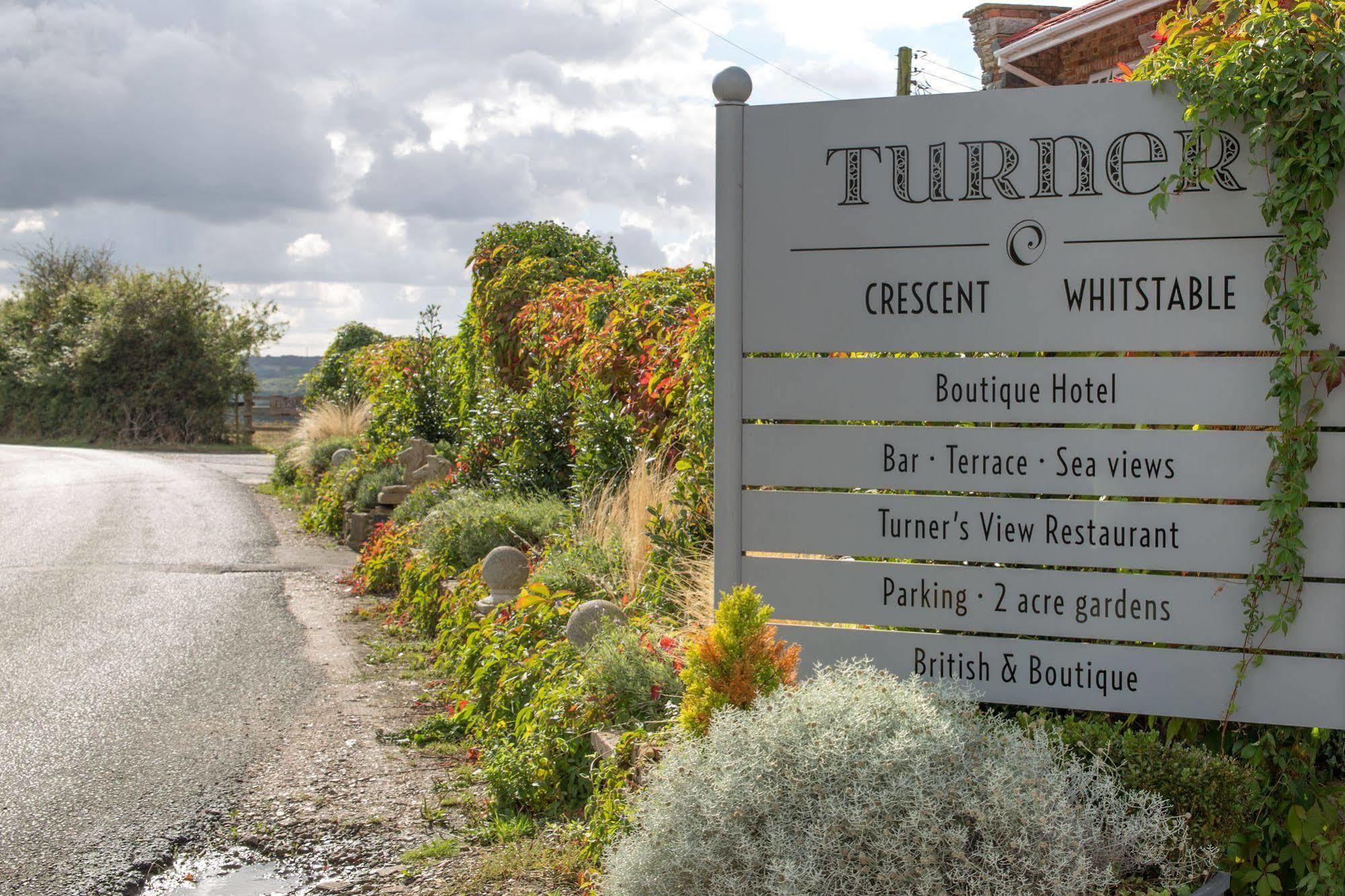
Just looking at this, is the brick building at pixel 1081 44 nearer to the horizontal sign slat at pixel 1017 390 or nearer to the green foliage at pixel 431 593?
the green foliage at pixel 431 593

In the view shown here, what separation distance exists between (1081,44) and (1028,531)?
9.60 metres

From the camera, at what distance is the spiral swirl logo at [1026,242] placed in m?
3.34

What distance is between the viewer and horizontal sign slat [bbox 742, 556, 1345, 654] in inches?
128

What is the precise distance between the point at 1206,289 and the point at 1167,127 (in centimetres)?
52

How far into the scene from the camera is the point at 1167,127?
3258 millimetres

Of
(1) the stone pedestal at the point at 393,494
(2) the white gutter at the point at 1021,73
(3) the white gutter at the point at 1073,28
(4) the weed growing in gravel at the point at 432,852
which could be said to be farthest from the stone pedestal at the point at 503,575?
(2) the white gutter at the point at 1021,73

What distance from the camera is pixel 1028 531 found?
335 centimetres

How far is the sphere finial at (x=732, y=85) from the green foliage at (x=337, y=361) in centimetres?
1710

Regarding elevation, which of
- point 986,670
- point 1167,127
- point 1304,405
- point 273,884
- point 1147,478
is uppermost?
point 1167,127

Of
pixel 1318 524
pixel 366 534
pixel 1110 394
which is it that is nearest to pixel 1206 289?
pixel 1110 394

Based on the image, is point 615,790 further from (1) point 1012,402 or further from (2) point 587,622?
(1) point 1012,402

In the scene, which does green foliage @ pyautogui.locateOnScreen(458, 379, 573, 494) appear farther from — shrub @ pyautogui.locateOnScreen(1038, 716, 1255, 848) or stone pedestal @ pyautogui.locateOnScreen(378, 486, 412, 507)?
shrub @ pyautogui.locateOnScreen(1038, 716, 1255, 848)

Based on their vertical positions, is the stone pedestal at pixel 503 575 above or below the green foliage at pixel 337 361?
below

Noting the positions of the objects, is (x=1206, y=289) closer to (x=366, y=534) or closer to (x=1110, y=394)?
(x=1110, y=394)
